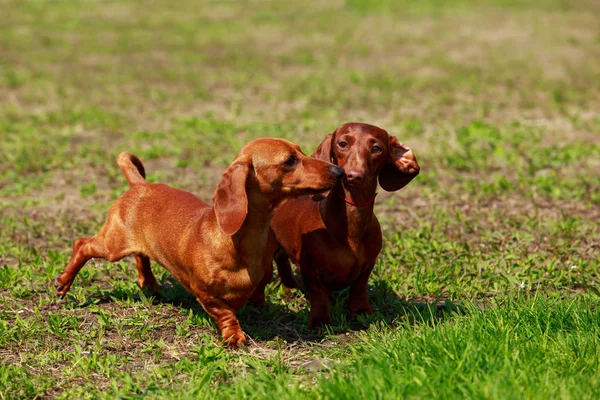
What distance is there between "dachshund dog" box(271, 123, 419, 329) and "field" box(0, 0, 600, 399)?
28cm

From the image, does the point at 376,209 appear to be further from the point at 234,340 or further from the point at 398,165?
the point at 234,340

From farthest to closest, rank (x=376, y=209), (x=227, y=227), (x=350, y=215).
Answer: (x=376, y=209) < (x=350, y=215) < (x=227, y=227)

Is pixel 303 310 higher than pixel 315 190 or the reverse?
the reverse

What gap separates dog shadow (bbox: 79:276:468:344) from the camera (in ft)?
15.9

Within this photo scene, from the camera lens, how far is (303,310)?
5.25 m

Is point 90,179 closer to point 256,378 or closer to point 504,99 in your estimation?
point 256,378

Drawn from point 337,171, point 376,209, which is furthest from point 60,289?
point 376,209

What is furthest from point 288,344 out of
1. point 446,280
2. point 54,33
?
point 54,33

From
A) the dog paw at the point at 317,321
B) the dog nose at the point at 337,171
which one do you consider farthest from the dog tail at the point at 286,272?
the dog nose at the point at 337,171

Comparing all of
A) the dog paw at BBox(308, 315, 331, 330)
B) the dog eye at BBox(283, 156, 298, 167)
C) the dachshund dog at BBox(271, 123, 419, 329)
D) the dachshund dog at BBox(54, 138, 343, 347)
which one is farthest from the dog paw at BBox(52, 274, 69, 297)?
the dog eye at BBox(283, 156, 298, 167)

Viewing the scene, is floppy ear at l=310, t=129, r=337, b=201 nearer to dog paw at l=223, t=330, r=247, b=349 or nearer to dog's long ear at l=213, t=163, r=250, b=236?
dog's long ear at l=213, t=163, r=250, b=236

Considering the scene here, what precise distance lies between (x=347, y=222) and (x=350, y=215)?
0.15 ft

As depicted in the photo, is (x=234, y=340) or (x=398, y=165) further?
(x=398, y=165)

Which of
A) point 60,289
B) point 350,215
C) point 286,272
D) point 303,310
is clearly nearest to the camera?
point 350,215
